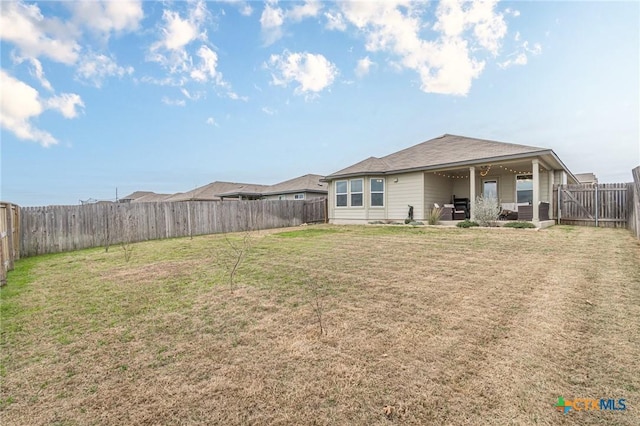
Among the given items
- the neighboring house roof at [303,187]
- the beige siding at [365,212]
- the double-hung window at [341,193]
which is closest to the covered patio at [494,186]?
the beige siding at [365,212]

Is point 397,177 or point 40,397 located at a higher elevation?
point 397,177

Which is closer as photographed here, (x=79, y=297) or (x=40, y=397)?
(x=40, y=397)

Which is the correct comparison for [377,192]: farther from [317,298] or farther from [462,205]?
[317,298]

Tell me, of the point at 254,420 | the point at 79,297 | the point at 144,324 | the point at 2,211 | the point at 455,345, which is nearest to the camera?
the point at 254,420

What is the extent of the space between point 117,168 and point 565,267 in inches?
1352

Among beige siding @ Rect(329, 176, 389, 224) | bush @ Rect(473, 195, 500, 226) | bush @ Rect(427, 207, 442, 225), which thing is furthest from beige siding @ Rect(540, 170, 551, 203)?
beige siding @ Rect(329, 176, 389, 224)

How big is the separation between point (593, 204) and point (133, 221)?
19826 millimetres

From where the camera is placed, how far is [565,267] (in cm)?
531

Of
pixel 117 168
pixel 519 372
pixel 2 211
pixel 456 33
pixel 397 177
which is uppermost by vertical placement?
pixel 456 33

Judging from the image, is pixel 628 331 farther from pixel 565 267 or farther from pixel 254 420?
pixel 254 420

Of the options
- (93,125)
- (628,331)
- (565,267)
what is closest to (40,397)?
(628,331)

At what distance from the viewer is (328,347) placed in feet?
8.66

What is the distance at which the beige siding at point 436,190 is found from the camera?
14.5 metres

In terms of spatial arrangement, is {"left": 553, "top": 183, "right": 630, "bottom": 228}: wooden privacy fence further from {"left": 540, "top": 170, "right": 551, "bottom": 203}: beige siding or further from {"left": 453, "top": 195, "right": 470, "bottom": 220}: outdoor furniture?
{"left": 453, "top": 195, "right": 470, "bottom": 220}: outdoor furniture
